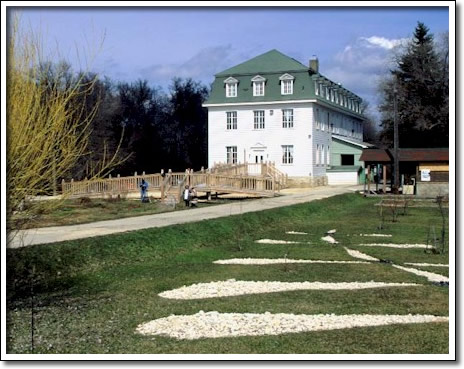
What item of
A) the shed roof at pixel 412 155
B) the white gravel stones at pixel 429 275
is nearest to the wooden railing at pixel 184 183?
the shed roof at pixel 412 155

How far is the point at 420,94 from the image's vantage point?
48531 millimetres

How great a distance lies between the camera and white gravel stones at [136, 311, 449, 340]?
8.03 m

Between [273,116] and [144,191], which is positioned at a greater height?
[273,116]

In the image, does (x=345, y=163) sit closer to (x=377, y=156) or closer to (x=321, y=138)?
(x=321, y=138)

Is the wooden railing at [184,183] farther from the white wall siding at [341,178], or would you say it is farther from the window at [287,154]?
the white wall siding at [341,178]

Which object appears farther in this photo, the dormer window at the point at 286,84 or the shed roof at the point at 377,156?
the dormer window at the point at 286,84

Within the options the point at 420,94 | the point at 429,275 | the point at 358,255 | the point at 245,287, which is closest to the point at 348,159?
the point at 420,94

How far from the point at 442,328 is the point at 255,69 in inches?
1581

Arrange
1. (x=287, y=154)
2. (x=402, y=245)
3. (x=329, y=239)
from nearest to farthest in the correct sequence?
(x=402, y=245), (x=329, y=239), (x=287, y=154)

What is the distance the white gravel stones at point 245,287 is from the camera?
10.5 metres

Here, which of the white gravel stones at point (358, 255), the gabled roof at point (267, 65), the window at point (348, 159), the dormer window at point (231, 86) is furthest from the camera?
the window at point (348, 159)

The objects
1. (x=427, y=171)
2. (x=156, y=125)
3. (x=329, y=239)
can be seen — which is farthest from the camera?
(x=156, y=125)

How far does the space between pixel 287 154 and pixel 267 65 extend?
734 centimetres

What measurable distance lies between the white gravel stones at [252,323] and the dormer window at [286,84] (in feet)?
122
